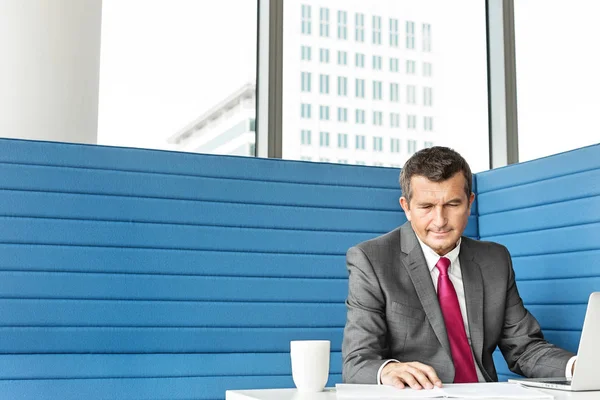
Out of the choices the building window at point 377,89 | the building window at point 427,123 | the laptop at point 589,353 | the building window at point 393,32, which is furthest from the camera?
the building window at point 427,123

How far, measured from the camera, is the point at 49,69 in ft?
7.17

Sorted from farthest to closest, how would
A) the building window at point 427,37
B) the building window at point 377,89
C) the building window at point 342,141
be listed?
the building window at point 377,89 < the building window at point 342,141 < the building window at point 427,37

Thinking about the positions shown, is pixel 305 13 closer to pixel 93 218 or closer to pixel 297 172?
pixel 297 172

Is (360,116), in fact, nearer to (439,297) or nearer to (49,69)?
(49,69)

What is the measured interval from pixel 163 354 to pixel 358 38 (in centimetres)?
292

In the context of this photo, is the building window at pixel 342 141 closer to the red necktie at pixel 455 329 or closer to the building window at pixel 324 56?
the building window at pixel 324 56

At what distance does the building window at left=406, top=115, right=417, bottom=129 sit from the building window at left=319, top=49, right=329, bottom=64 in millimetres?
687

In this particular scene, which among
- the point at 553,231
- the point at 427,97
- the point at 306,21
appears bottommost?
the point at 553,231

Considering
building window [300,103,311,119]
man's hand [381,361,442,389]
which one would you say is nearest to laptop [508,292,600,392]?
man's hand [381,361,442,389]

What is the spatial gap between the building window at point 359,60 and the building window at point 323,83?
24 centimetres

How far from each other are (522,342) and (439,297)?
26cm

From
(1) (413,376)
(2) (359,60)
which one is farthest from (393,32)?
(1) (413,376)

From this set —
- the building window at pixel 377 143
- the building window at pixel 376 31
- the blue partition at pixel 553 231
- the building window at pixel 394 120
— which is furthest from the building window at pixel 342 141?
the blue partition at pixel 553 231

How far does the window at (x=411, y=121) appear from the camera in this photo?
4.76 m
